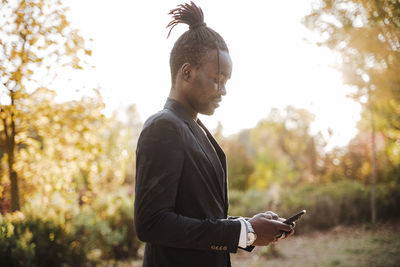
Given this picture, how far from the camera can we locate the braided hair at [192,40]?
1667 mm

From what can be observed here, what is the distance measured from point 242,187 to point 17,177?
14939 millimetres

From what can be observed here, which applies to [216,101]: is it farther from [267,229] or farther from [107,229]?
[107,229]

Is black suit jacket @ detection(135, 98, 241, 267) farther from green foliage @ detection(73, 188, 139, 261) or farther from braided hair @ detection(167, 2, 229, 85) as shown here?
green foliage @ detection(73, 188, 139, 261)

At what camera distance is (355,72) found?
27.2ft

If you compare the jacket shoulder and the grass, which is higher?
the jacket shoulder

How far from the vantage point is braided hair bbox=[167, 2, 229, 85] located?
167 centimetres

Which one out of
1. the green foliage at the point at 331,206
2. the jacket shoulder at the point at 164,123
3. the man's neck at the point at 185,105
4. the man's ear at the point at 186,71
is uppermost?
the man's ear at the point at 186,71

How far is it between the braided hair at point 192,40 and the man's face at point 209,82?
37 millimetres

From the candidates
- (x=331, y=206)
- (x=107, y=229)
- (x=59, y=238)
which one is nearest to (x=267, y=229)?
(x=59, y=238)

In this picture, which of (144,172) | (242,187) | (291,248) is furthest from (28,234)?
(242,187)

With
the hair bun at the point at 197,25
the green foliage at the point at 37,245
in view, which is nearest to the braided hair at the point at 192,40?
the hair bun at the point at 197,25

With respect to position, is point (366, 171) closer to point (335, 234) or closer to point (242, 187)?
point (335, 234)

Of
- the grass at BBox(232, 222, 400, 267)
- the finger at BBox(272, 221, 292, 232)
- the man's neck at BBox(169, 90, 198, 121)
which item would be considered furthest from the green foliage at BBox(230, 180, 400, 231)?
the finger at BBox(272, 221, 292, 232)

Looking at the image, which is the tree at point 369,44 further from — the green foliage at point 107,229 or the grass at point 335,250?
the green foliage at point 107,229
